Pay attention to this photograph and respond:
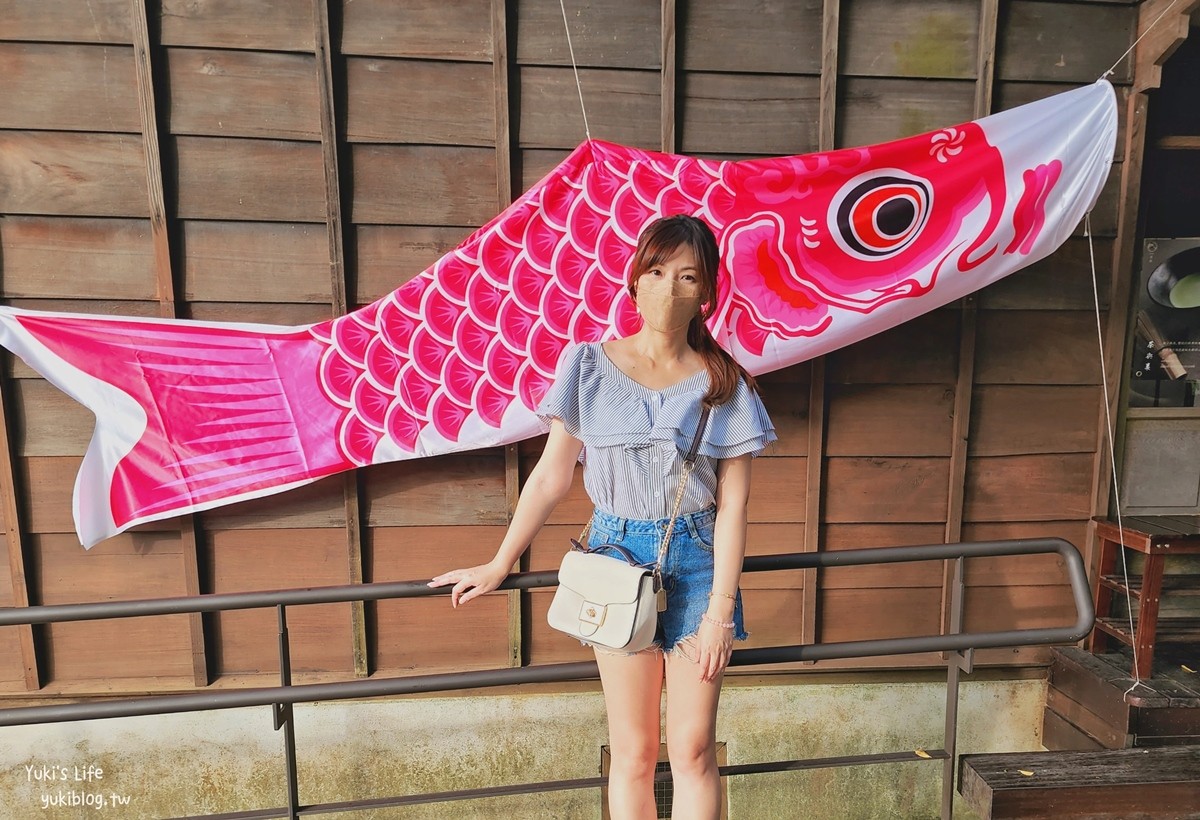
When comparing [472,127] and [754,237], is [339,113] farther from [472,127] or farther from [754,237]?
[754,237]

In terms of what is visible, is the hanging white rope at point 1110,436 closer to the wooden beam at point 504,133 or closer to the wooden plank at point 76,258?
the wooden beam at point 504,133

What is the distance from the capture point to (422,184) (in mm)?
2580

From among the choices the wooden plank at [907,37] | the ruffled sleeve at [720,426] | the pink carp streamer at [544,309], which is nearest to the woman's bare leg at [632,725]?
the ruffled sleeve at [720,426]

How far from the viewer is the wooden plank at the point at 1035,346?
281cm

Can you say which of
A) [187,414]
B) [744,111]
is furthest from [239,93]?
[744,111]

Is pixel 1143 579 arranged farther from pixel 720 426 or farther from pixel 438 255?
pixel 438 255

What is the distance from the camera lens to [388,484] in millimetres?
2734

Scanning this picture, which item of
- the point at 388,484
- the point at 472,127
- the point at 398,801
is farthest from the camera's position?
the point at 388,484

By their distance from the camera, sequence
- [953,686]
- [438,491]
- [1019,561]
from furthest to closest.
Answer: [1019,561], [438,491], [953,686]

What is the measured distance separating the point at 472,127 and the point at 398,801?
2.36m

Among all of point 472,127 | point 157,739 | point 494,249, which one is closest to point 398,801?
point 157,739

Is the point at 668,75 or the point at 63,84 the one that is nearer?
the point at 63,84

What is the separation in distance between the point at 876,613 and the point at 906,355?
46.1 inches

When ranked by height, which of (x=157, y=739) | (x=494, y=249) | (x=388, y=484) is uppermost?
(x=494, y=249)
